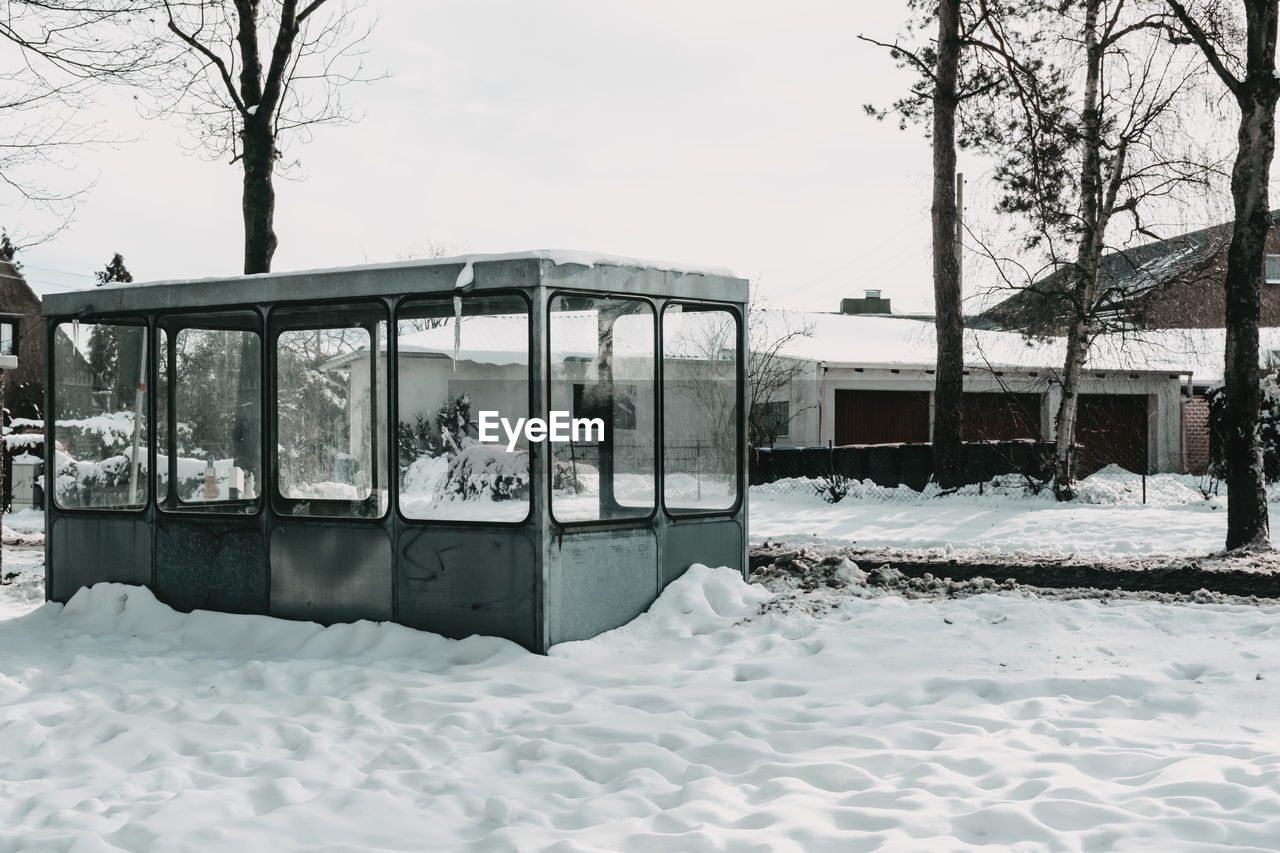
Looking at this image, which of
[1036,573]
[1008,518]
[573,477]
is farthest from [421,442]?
[1008,518]

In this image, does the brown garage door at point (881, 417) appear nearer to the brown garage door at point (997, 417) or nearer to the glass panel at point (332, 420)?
the brown garage door at point (997, 417)

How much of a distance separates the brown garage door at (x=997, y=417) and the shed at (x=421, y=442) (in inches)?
791

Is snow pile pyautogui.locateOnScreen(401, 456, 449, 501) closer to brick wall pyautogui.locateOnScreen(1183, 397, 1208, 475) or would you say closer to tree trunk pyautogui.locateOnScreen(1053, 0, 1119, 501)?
tree trunk pyautogui.locateOnScreen(1053, 0, 1119, 501)

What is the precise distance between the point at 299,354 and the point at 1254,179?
370 inches

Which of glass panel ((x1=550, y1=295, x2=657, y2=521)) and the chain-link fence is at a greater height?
glass panel ((x1=550, y1=295, x2=657, y2=521))

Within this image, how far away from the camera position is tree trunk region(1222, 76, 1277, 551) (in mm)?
13492

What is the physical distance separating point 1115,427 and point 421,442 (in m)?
25.2

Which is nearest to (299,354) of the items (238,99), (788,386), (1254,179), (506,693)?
(506,693)

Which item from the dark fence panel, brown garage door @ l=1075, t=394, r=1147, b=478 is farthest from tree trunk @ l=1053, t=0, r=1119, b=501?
brown garage door @ l=1075, t=394, r=1147, b=478

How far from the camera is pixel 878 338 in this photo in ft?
111

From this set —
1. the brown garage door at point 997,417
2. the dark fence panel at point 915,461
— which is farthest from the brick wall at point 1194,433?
the dark fence panel at point 915,461

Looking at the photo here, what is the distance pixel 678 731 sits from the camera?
6.93m

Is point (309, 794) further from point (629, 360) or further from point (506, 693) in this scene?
point (629, 360)

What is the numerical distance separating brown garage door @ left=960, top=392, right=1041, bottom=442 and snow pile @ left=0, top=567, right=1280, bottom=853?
64.7ft
